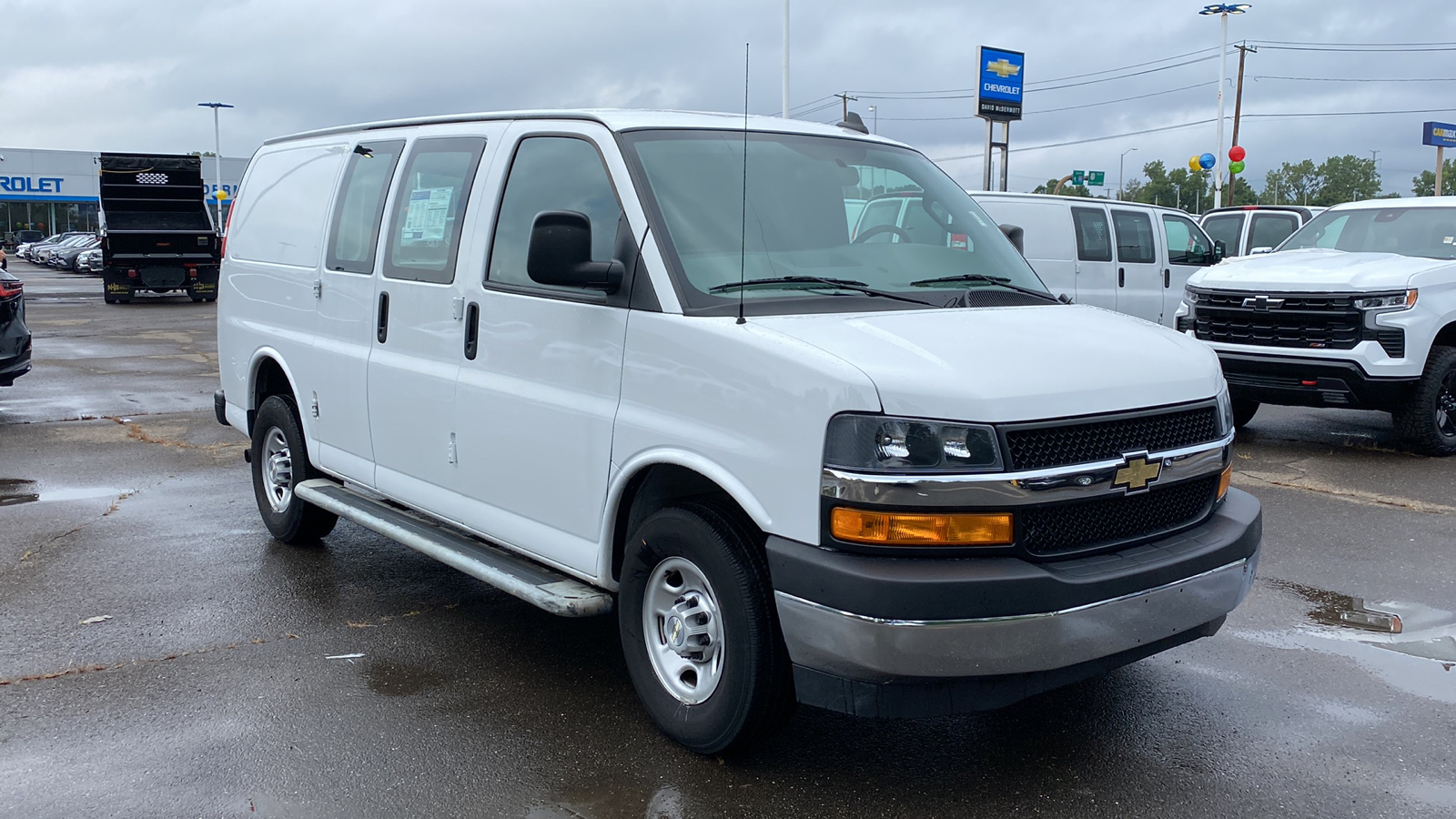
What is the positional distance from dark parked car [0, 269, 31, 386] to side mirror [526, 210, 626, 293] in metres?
8.47

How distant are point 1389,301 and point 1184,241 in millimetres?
5721

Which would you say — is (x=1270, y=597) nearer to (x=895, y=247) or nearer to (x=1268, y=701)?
(x=1268, y=701)

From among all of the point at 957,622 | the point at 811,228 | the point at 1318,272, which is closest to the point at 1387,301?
the point at 1318,272

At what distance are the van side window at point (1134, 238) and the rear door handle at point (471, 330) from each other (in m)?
10.6

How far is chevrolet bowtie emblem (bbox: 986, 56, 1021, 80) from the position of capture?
32.7m

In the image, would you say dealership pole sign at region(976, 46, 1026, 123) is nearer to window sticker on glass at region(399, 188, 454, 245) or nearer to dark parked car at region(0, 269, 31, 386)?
dark parked car at region(0, 269, 31, 386)

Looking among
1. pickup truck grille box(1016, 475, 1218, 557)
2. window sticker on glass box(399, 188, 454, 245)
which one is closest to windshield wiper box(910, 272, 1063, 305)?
pickup truck grille box(1016, 475, 1218, 557)

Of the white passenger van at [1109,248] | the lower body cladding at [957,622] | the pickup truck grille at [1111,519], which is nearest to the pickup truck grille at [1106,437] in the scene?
the pickup truck grille at [1111,519]

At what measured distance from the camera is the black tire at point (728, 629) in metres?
3.60

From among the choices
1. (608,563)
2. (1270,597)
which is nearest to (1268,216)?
(1270,597)

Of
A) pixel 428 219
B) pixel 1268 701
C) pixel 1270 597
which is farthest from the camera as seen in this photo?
pixel 1270 597

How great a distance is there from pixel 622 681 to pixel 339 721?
1.03 m

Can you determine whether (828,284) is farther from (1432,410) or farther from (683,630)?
(1432,410)

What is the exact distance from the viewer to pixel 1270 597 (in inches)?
228
